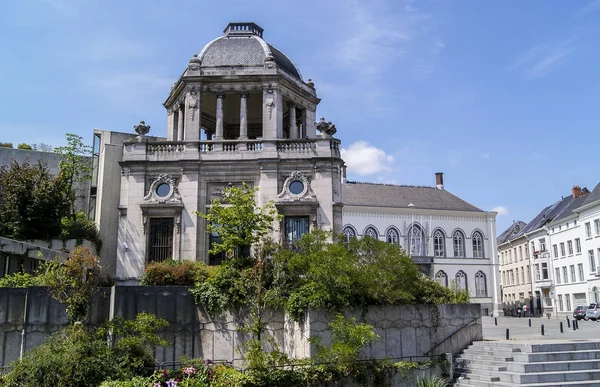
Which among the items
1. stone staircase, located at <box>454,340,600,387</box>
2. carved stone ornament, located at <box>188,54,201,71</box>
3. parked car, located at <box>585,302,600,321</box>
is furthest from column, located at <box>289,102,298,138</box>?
parked car, located at <box>585,302,600,321</box>

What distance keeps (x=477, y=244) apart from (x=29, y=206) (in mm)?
47254

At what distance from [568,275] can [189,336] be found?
50135 mm

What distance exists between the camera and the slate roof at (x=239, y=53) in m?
28.5

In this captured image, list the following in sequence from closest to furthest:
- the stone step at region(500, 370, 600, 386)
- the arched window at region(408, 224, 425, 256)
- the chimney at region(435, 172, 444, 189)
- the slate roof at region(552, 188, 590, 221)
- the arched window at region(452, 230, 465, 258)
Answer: the stone step at region(500, 370, 600, 386) → the slate roof at region(552, 188, 590, 221) → the arched window at region(408, 224, 425, 256) → the arched window at region(452, 230, 465, 258) → the chimney at region(435, 172, 444, 189)

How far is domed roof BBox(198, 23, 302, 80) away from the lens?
93.0 ft

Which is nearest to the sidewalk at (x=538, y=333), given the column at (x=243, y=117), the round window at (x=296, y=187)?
the round window at (x=296, y=187)

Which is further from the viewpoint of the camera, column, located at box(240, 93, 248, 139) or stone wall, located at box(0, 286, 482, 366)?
column, located at box(240, 93, 248, 139)

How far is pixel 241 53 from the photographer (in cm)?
2891

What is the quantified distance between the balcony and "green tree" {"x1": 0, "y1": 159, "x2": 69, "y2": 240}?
3.95 m

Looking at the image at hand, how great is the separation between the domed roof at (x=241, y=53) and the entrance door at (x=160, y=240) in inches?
334

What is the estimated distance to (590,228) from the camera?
171 feet

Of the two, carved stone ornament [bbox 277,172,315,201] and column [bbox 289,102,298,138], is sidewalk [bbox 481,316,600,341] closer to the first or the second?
carved stone ornament [bbox 277,172,315,201]

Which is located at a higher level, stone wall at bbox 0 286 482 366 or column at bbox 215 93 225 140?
column at bbox 215 93 225 140

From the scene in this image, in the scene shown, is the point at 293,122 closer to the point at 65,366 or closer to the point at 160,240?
the point at 160,240
